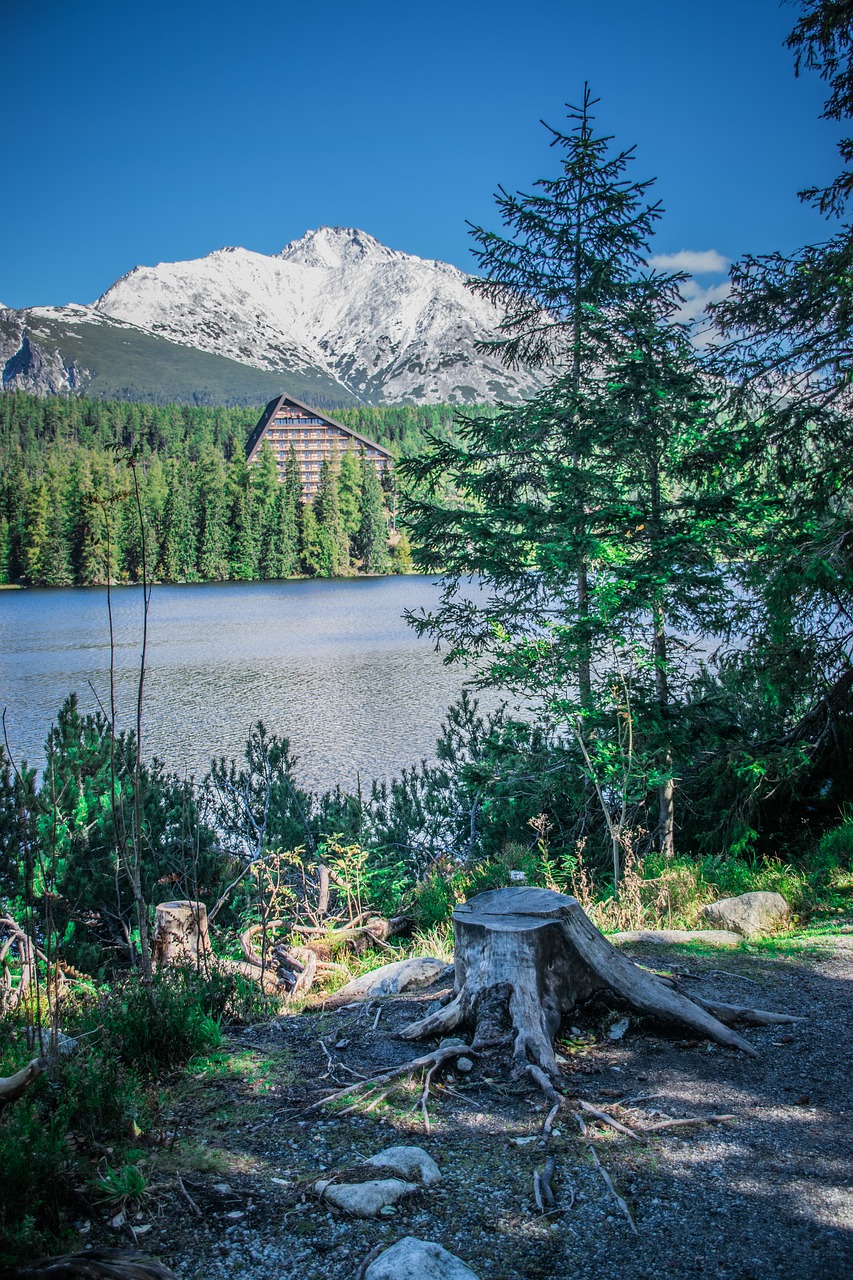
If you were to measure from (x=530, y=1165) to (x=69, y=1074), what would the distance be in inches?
59.2

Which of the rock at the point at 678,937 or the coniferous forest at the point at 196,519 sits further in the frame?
the coniferous forest at the point at 196,519

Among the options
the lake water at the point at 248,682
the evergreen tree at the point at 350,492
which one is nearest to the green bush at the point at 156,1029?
the lake water at the point at 248,682

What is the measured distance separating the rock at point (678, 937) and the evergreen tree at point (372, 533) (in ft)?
259

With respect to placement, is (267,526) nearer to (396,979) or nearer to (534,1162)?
(396,979)

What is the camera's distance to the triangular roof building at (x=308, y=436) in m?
109

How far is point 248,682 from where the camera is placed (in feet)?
67.3

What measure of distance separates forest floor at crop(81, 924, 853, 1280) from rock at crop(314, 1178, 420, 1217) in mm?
32

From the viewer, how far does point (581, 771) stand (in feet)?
28.4

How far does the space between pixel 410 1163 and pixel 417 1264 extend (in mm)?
527

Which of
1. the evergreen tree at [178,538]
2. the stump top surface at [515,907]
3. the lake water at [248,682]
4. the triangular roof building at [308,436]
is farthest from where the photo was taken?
the triangular roof building at [308,436]

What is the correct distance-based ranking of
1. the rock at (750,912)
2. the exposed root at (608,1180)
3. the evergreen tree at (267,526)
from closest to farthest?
the exposed root at (608,1180)
the rock at (750,912)
the evergreen tree at (267,526)

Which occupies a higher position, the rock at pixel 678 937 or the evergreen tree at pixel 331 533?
the evergreen tree at pixel 331 533

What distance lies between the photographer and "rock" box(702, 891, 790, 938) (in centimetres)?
532

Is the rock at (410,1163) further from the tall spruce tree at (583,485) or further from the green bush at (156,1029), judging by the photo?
the tall spruce tree at (583,485)
